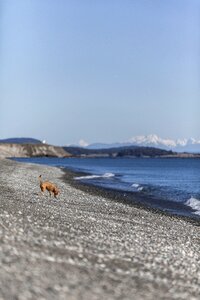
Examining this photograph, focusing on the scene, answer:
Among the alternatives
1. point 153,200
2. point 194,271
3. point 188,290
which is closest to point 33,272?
point 188,290

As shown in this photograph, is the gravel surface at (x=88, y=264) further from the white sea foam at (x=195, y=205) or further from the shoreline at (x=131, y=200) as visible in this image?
the white sea foam at (x=195, y=205)

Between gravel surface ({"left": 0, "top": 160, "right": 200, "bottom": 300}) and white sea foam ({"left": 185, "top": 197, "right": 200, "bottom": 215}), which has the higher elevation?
gravel surface ({"left": 0, "top": 160, "right": 200, "bottom": 300})

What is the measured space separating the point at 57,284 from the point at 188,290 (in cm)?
359

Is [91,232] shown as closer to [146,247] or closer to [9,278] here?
[146,247]

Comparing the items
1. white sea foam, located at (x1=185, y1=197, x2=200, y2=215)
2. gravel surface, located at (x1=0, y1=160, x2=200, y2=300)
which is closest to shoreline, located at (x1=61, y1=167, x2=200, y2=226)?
white sea foam, located at (x1=185, y1=197, x2=200, y2=215)

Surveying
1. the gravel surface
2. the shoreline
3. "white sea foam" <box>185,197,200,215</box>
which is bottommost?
"white sea foam" <box>185,197,200,215</box>

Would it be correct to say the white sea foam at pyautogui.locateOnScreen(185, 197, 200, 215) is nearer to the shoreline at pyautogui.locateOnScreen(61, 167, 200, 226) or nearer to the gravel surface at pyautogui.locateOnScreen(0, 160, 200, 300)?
the shoreline at pyautogui.locateOnScreen(61, 167, 200, 226)

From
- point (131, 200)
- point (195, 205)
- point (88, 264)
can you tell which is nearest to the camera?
point (88, 264)

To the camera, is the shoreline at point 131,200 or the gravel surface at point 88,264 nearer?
the gravel surface at point 88,264

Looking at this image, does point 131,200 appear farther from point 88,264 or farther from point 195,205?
point 88,264

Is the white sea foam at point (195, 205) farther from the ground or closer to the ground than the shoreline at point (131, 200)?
closer to the ground

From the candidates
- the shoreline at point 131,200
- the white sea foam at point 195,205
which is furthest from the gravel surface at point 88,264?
the white sea foam at point 195,205

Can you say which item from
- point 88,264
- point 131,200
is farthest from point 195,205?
point 88,264

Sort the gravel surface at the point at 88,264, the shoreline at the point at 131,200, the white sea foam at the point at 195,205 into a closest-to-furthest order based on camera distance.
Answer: the gravel surface at the point at 88,264
the shoreline at the point at 131,200
the white sea foam at the point at 195,205
